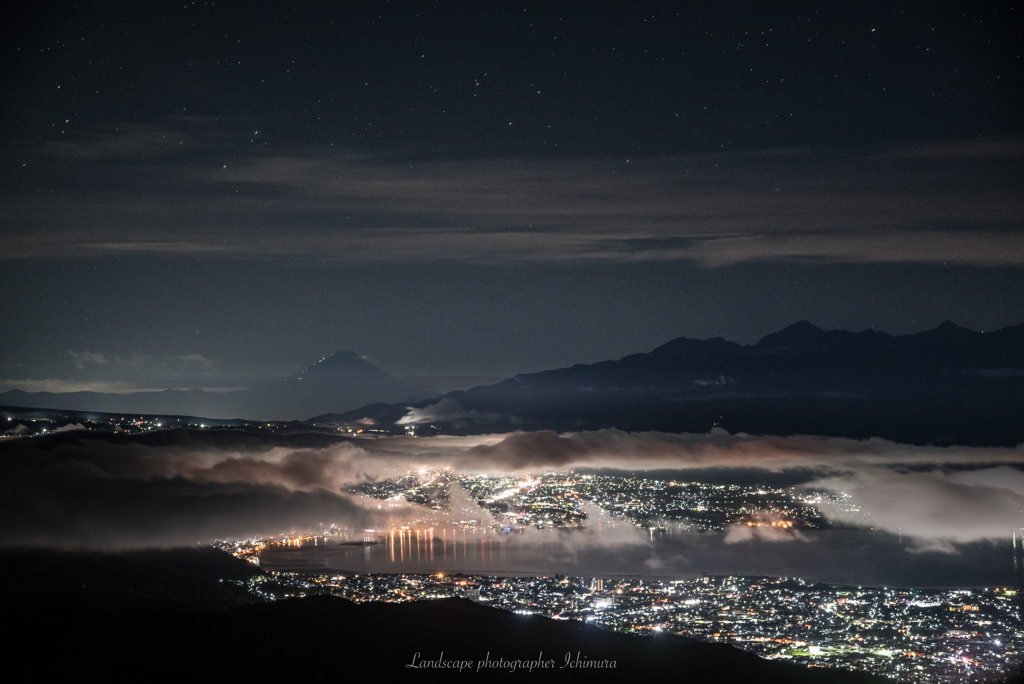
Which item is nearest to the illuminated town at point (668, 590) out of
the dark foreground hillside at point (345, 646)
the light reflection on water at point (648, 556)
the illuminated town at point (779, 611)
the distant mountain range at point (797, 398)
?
the illuminated town at point (779, 611)

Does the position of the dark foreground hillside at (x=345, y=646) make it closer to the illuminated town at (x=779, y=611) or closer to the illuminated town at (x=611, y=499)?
the illuminated town at (x=779, y=611)

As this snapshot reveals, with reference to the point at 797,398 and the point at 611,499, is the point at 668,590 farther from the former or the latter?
the point at 797,398

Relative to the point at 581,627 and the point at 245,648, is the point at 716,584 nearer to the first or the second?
the point at 581,627

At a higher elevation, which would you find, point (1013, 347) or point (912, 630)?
point (1013, 347)

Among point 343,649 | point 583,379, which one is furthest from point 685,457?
point 343,649

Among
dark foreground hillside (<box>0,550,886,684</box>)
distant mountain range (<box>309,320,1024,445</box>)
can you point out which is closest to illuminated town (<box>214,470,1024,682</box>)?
dark foreground hillside (<box>0,550,886,684</box>)
